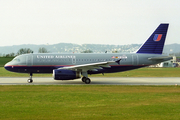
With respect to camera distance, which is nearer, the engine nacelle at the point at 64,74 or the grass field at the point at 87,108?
the grass field at the point at 87,108

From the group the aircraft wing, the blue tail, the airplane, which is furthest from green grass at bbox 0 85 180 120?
the blue tail

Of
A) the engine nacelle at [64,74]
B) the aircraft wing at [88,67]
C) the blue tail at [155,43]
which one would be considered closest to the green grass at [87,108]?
the engine nacelle at [64,74]

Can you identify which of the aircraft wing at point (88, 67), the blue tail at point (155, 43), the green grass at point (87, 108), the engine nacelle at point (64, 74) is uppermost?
the blue tail at point (155, 43)

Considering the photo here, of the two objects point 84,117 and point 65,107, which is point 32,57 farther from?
point 84,117

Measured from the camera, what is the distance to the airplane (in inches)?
1130

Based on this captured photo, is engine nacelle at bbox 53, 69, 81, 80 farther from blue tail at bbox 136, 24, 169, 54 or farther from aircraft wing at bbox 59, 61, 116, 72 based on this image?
blue tail at bbox 136, 24, 169, 54

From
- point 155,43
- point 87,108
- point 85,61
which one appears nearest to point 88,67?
point 85,61

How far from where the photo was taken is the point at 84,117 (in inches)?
468

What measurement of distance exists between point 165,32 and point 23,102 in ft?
75.4

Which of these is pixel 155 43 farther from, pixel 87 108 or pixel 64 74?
pixel 87 108

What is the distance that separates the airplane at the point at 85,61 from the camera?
28.7m

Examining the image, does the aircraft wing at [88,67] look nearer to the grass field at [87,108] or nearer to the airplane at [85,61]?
the airplane at [85,61]

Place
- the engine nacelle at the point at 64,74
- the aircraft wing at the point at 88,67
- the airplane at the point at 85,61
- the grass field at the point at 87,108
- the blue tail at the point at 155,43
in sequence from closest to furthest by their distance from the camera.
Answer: the grass field at the point at 87,108
the engine nacelle at the point at 64,74
the aircraft wing at the point at 88,67
the airplane at the point at 85,61
the blue tail at the point at 155,43

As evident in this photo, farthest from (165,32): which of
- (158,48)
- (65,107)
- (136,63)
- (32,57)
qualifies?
(65,107)
